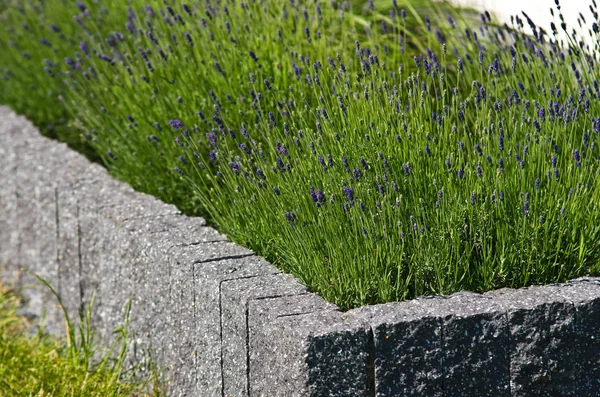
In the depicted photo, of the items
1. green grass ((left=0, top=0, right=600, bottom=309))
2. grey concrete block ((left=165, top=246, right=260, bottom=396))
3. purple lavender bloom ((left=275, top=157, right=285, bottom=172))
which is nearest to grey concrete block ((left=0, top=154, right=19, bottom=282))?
green grass ((left=0, top=0, right=600, bottom=309))

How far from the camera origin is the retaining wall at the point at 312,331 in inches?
101

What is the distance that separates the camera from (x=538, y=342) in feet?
8.76

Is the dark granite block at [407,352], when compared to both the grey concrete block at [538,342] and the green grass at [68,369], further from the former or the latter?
the green grass at [68,369]

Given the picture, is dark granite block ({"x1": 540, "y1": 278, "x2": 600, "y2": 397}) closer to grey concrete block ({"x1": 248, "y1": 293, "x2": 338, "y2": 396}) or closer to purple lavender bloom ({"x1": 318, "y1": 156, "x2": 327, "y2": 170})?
grey concrete block ({"x1": 248, "y1": 293, "x2": 338, "y2": 396})

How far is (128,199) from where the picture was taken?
401cm

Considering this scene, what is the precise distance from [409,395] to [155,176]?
6.60 feet

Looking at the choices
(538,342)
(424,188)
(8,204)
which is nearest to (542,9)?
(424,188)

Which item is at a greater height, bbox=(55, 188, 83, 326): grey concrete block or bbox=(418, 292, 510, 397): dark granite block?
bbox=(418, 292, 510, 397): dark granite block

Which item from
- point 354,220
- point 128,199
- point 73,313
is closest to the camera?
point 354,220

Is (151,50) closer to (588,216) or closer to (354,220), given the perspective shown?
(354,220)

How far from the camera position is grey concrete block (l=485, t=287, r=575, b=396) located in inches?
104

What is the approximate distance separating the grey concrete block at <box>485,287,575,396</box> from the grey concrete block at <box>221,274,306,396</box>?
0.68 meters

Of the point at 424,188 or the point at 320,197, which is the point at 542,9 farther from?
the point at 320,197

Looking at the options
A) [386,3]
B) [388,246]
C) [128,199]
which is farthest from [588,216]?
[386,3]
